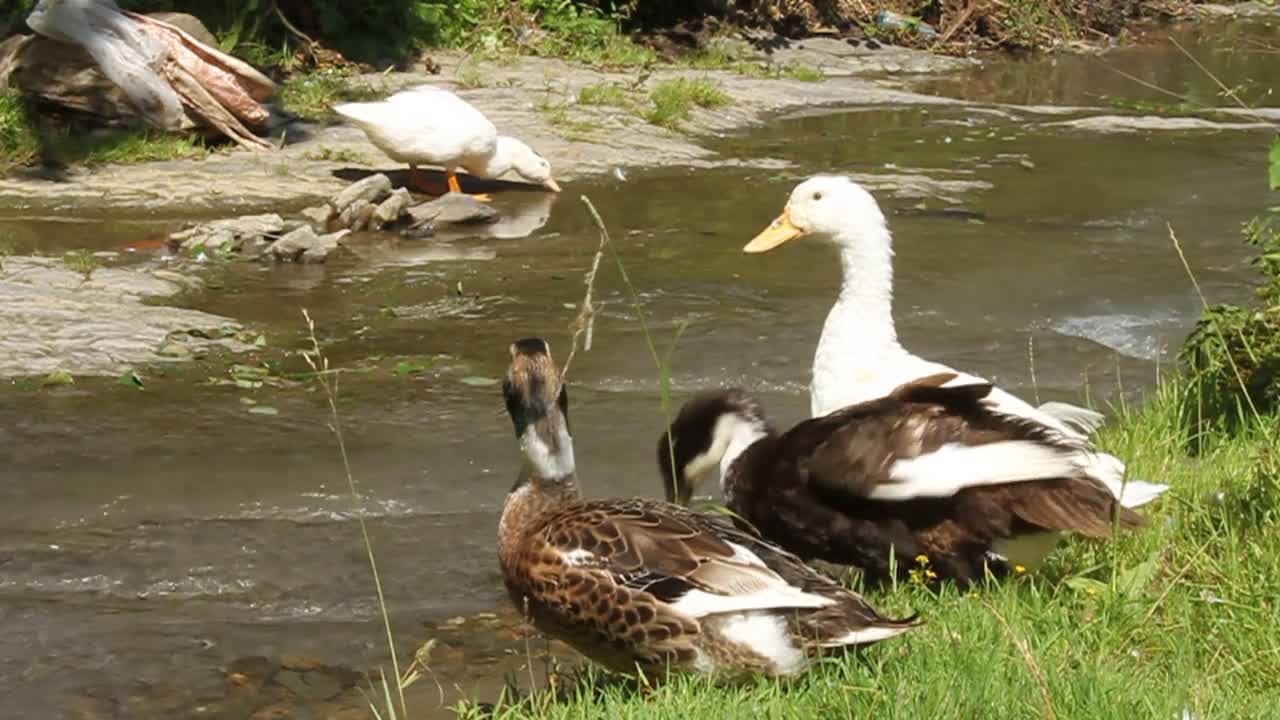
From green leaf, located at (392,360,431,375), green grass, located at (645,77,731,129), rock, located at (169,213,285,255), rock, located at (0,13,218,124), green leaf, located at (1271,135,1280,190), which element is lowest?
green grass, located at (645,77,731,129)

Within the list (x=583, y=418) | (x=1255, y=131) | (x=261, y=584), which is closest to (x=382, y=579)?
(x=261, y=584)

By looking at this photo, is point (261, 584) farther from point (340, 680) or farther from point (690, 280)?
point (690, 280)

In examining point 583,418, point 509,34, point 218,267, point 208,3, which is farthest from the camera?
point 509,34

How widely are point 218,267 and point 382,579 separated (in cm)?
429

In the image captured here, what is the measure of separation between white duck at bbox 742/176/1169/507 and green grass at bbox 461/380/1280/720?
1.94ft

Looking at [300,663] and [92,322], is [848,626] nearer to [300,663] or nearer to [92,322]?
[300,663]

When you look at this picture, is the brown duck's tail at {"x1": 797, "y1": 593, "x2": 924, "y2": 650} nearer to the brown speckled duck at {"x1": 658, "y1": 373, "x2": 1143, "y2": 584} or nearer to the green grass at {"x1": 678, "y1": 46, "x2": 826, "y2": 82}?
the brown speckled duck at {"x1": 658, "y1": 373, "x2": 1143, "y2": 584}

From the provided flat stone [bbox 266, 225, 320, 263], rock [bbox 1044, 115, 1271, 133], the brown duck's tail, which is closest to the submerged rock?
flat stone [bbox 266, 225, 320, 263]

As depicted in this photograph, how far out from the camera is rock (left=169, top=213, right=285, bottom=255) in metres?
9.69

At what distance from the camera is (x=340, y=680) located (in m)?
4.90

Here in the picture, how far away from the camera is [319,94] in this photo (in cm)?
1405

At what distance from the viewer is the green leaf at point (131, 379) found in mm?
7410

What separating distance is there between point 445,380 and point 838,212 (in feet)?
7.22

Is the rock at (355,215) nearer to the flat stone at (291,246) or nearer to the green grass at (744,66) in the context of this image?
the flat stone at (291,246)
